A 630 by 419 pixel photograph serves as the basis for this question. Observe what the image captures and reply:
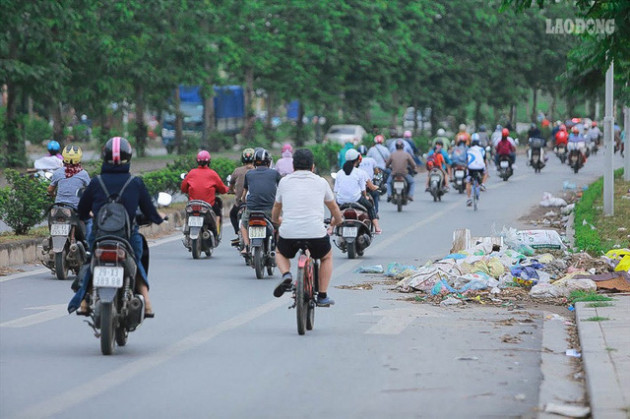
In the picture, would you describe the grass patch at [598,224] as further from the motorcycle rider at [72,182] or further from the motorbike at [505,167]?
the motorbike at [505,167]

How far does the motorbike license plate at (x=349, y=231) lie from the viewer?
19297 millimetres

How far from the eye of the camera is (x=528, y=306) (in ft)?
45.8

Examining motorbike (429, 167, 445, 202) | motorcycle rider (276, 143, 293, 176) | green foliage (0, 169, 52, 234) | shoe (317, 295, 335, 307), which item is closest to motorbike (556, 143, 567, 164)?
motorbike (429, 167, 445, 202)

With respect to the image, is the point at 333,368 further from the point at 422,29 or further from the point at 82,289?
the point at 422,29

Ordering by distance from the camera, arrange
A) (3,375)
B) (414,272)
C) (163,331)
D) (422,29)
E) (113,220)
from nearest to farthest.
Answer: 1. (3,375)
2. (113,220)
3. (163,331)
4. (414,272)
5. (422,29)

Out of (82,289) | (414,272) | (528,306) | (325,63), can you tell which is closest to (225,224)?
(414,272)

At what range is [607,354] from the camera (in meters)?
10.0

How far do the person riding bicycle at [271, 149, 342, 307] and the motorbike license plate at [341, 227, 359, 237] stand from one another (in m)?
7.27

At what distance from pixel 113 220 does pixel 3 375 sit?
147cm

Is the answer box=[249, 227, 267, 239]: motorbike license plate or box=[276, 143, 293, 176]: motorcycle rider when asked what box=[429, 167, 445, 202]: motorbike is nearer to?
box=[276, 143, 293, 176]: motorcycle rider

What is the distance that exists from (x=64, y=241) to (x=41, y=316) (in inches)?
129

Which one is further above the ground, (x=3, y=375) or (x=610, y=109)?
(x=610, y=109)

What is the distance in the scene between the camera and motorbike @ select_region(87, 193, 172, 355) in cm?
1006

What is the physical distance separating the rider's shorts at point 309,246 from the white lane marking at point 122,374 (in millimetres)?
887
